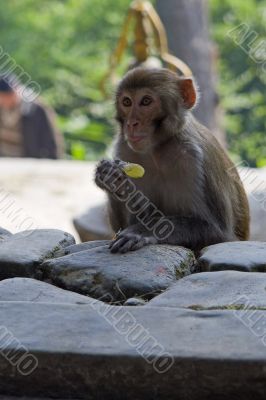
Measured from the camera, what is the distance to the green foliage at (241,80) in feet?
66.7

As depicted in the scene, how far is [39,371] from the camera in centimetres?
263

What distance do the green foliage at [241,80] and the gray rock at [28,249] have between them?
15.7 metres

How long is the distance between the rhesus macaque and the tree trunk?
731cm

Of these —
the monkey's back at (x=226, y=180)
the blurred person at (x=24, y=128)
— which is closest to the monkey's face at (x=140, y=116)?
the monkey's back at (x=226, y=180)

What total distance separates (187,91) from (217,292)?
1845mm

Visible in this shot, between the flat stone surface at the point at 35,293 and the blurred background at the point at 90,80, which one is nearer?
the flat stone surface at the point at 35,293

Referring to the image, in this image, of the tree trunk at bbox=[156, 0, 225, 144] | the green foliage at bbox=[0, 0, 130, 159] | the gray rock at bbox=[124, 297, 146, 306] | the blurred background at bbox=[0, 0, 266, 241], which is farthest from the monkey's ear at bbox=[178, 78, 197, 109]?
the green foliage at bbox=[0, 0, 130, 159]

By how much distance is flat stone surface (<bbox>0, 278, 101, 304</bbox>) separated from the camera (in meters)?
3.05

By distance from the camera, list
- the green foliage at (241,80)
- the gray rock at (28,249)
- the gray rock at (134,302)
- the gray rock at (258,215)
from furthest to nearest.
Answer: the green foliage at (241,80)
the gray rock at (258,215)
the gray rock at (28,249)
the gray rock at (134,302)

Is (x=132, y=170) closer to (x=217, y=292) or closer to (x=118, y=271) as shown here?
(x=118, y=271)

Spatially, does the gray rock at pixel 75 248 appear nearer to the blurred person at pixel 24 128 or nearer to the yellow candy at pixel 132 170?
the yellow candy at pixel 132 170

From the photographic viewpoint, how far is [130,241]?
12.3 feet

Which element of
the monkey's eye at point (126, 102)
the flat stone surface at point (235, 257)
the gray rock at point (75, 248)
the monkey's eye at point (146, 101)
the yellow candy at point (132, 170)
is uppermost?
the monkey's eye at point (126, 102)

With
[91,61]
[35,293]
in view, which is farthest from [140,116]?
[91,61]
